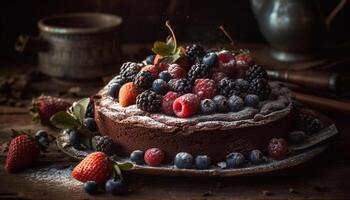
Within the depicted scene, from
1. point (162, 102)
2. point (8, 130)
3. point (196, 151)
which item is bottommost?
point (8, 130)

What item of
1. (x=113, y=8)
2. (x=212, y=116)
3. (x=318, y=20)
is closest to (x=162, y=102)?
(x=212, y=116)

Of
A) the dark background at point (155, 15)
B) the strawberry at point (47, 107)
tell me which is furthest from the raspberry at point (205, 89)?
the dark background at point (155, 15)

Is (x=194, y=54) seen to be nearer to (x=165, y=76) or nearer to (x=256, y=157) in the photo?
(x=165, y=76)

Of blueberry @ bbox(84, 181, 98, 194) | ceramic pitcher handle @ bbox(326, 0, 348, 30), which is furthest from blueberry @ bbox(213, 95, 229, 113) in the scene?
ceramic pitcher handle @ bbox(326, 0, 348, 30)

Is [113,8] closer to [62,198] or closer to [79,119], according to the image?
[79,119]

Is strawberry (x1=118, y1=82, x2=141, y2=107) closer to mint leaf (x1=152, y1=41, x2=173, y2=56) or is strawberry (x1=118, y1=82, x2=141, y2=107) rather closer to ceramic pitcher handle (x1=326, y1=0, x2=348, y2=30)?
mint leaf (x1=152, y1=41, x2=173, y2=56)

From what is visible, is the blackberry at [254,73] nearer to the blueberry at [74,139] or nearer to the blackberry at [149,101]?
the blackberry at [149,101]
